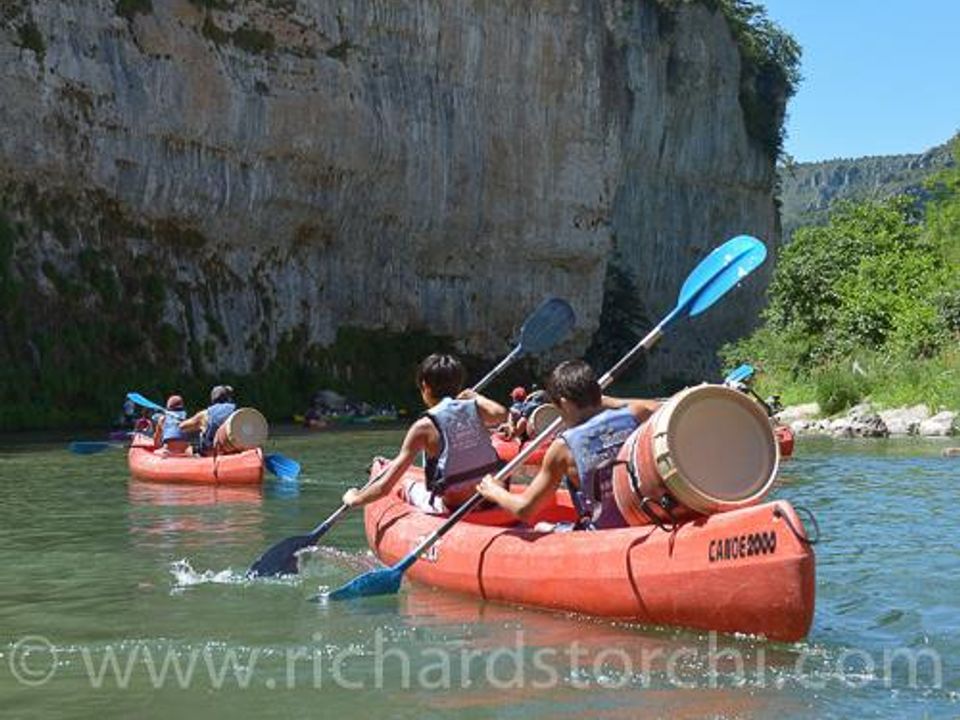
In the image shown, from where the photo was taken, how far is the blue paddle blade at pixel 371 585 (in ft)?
24.7

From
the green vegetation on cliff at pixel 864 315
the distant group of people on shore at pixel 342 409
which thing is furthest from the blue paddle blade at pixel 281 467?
the distant group of people on shore at pixel 342 409

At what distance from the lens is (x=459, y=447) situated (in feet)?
27.2

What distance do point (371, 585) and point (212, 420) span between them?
27.5 feet

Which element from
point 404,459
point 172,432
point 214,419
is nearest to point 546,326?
point 404,459

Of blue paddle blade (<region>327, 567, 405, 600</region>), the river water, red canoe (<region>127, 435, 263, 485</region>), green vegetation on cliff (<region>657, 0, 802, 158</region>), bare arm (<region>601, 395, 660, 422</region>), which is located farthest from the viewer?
green vegetation on cliff (<region>657, 0, 802, 158</region>)

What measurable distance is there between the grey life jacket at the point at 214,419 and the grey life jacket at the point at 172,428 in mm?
888

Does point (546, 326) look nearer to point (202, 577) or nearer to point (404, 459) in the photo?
point (404, 459)

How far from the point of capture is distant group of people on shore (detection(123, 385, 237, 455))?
612 inches

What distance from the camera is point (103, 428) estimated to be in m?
26.3

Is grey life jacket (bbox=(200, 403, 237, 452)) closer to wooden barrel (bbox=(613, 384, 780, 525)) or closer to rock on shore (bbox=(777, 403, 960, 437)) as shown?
wooden barrel (bbox=(613, 384, 780, 525))

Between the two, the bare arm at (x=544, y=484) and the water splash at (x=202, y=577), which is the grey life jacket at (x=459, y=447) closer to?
the bare arm at (x=544, y=484)

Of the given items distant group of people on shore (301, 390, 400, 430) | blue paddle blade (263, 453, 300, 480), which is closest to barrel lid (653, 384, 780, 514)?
blue paddle blade (263, 453, 300, 480)

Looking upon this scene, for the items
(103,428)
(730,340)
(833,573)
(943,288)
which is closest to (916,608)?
(833,573)

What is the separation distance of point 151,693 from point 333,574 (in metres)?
3.09
